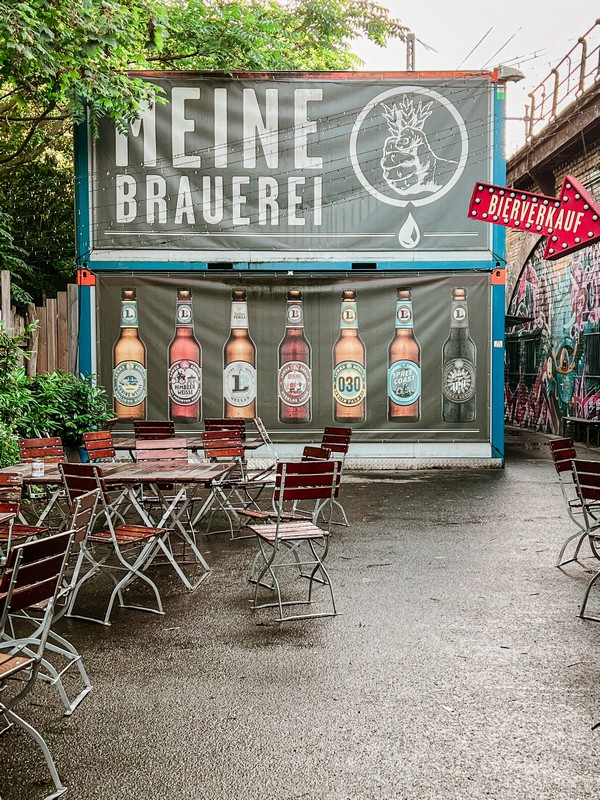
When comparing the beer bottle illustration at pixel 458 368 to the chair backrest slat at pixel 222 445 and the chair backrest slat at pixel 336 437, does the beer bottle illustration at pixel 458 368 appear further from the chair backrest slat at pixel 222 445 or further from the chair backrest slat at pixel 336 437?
the chair backrest slat at pixel 222 445

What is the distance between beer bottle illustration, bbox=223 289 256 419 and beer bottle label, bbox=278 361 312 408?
0.47 metres

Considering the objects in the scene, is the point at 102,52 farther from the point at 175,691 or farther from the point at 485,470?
the point at 175,691

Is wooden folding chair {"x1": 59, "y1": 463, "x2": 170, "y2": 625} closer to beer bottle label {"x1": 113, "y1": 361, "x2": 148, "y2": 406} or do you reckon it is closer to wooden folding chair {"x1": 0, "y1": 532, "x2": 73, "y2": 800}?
wooden folding chair {"x1": 0, "y1": 532, "x2": 73, "y2": 800}

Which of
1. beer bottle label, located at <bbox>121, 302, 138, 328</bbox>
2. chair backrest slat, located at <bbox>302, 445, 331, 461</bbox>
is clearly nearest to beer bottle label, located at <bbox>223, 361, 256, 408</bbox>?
beer bottle label, located at <bbox>121, 302, 138, 328</bbox>

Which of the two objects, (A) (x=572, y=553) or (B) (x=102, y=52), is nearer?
(A) (x=572, y=553)

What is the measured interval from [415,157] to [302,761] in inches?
444

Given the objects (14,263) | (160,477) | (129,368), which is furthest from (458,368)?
(14,263)

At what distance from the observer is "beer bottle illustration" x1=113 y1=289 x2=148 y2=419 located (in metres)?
13.0

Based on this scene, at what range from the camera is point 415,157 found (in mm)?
12992

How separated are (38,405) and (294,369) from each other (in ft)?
14.4

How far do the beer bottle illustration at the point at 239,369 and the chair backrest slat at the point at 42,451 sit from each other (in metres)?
5.17

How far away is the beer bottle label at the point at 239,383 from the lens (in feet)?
43.1

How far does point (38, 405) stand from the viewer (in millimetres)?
10203

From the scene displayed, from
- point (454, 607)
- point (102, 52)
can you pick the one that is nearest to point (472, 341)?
point (102, 52)
